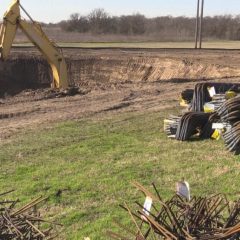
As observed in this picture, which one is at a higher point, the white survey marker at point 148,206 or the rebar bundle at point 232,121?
the white survey marker at point 148,206

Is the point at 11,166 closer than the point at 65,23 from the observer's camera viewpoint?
Yes

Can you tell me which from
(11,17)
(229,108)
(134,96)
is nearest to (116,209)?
(229,108)

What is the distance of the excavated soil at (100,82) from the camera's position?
59.8 ft

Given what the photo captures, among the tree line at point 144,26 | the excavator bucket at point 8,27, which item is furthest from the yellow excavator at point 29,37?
the tree line at point 144,26

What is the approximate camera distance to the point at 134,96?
21.5 metres

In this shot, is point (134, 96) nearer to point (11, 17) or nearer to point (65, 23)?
point (11, 17)

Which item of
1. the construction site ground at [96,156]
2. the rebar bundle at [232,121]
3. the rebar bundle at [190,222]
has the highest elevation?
the rebar bundle at [190,222]

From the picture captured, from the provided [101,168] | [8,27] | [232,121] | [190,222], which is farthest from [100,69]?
[190,222]

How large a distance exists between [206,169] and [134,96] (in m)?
12.4

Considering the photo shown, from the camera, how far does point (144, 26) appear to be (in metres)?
102

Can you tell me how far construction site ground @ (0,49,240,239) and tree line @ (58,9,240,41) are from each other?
228 ft

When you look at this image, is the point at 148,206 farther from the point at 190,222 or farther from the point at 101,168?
the point at 101,168

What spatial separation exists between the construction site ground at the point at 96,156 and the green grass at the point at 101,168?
0.04 ft

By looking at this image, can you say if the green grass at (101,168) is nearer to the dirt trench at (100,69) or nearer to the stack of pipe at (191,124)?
the stack of pipe at (191,124)
